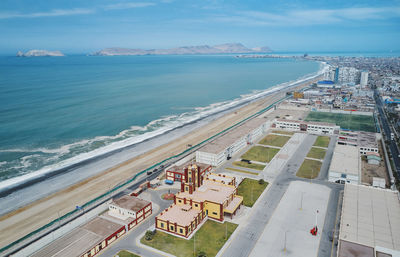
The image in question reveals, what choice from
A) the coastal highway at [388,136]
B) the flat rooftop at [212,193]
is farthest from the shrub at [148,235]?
the coastal highway at [388,136]

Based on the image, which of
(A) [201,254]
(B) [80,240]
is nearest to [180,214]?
(A) [201,254]

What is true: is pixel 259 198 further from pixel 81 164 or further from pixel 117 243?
Answer: pixel 81 164

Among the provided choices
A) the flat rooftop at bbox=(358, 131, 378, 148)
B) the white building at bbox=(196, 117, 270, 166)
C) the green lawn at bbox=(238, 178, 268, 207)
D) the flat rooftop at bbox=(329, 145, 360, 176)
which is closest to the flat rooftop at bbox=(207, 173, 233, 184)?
the green lawn at bbox=(238, 178, 268, 207)

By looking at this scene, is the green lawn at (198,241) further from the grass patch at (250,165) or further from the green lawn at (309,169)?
the green lawn at (309,169)

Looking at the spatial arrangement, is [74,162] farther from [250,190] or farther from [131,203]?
[250,190]

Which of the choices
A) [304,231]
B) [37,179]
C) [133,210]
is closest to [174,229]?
[133,210]

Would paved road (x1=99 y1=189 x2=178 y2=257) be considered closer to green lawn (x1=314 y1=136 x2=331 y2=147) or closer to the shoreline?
the shoreline
